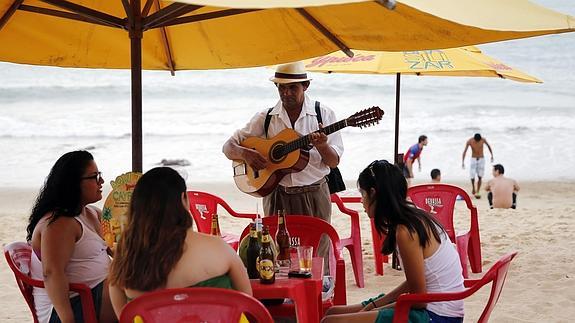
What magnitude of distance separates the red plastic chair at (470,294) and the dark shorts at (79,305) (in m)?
1.37

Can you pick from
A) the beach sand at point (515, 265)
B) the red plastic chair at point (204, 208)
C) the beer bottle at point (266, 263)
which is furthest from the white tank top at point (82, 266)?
the red plastic chair at point (204, 208)

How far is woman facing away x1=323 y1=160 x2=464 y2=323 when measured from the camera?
3340 mm

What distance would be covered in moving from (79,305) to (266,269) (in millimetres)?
953

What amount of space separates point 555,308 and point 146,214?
3.68m

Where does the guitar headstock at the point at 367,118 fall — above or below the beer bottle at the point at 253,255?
above

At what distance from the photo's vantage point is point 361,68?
6691 mm

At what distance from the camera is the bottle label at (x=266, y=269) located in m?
3.21

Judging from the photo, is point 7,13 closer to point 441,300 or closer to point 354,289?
point 441,300

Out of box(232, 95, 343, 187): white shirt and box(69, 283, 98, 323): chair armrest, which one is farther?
box(232, 95, 343, 187): white shirt

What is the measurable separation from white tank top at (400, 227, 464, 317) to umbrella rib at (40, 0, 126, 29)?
2003 millimetres

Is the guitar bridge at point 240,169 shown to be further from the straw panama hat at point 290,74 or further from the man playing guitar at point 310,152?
the straw panama hat at point 290,74

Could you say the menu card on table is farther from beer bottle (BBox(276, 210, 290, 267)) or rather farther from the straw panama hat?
the straw panama hat

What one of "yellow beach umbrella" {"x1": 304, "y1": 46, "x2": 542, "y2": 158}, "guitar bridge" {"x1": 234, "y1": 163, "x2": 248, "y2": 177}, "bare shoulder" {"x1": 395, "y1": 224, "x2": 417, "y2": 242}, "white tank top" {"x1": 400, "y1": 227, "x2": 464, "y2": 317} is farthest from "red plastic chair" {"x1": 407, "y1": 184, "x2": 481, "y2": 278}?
"bare shoulder" {"x1": 395, "y1": 224, "x2": 417, "y2": 242}

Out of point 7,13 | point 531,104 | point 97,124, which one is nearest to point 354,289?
point 7,13
